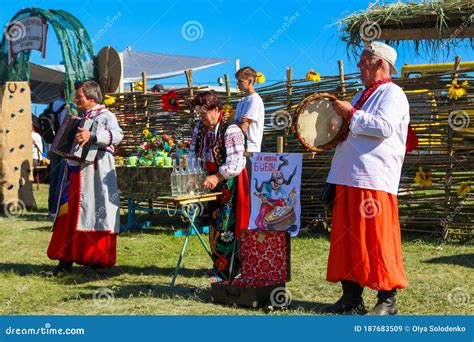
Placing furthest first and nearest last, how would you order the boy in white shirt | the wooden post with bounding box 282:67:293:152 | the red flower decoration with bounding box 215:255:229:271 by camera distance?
the wooden post with bounding box 282:67:293:152 → the boy in white shirt → the red flower decoration with bounding box 215:255:229:271

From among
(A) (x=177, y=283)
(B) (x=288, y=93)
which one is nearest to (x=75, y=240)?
(A) (x=177, y=283)

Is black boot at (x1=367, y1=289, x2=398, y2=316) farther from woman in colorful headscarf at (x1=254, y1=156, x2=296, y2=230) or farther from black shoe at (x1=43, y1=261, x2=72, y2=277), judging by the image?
black shoe at (x1=43, y1=261, x2=72, y2=277)

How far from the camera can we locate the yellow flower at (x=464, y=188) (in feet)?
28.9

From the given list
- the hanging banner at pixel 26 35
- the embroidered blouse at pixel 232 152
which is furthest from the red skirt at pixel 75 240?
the hanging banner at pixel 26 35

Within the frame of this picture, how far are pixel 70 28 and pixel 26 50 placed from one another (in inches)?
47.5

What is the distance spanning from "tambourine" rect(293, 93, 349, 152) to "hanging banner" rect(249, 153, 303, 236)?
1.34 metres

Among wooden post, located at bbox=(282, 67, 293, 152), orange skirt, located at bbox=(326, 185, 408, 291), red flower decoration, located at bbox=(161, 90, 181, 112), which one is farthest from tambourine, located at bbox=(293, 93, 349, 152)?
wooden post, located at bbox=(282, 67, 293, 152)

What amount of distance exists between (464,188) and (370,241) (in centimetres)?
400

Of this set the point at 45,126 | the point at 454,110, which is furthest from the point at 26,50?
the point at 454,110

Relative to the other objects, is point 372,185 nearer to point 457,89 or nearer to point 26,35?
point 457,89

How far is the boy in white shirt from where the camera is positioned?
7660mm

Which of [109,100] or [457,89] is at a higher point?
[109,100]

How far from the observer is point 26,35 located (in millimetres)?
12977

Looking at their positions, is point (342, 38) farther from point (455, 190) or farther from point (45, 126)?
point (45, 126)
